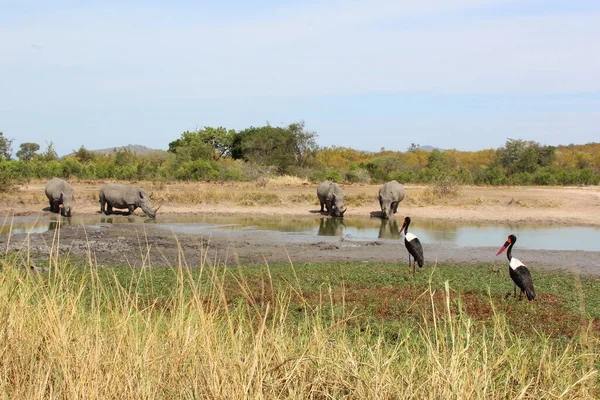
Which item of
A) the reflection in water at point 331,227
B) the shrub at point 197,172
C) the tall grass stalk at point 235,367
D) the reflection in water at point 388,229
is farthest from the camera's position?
the shrub at point 197,172

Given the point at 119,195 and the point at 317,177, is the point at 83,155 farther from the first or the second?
the point at 119,195

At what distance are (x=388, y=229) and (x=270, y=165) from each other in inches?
1103

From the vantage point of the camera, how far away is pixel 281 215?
26.0 metres

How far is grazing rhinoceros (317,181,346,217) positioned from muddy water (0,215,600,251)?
0.48m

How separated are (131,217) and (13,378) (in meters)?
20.4

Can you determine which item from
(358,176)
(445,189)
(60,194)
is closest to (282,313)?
(60,194)

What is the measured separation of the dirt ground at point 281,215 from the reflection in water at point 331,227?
121 centimetres

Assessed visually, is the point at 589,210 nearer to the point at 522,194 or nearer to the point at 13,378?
the point at 522,194

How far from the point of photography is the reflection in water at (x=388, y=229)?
1977 centimetres

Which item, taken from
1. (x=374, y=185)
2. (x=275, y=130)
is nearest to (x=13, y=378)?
(x=374, y=185)

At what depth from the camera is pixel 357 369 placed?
13.4 ft

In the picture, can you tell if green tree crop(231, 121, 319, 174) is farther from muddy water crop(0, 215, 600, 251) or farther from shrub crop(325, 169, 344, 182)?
muddy water crop(0, 215, 600, 251)

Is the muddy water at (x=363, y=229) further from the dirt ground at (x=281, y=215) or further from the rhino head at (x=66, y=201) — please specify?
the dirt ground at (x=281, y=215)

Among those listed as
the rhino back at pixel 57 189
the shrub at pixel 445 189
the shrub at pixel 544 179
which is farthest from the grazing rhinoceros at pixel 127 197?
the shrub at pixel 544 179
